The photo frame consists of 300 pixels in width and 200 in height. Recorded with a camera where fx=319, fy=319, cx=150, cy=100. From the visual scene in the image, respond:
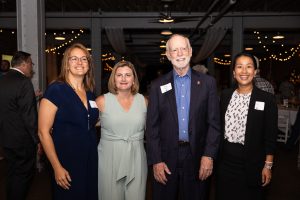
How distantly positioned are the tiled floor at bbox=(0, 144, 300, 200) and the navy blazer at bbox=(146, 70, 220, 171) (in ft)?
5.91

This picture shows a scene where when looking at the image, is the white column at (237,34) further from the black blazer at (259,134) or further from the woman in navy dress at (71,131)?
the woman in navy dress at (71,131)

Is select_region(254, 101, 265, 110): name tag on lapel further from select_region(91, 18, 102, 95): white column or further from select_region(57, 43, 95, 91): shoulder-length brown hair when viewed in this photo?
select_region(91, 18, 102, 95): white column

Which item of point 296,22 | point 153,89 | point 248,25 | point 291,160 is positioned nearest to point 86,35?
point 248,25

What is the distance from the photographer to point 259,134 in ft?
7.50

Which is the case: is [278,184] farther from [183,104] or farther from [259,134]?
[183,104]

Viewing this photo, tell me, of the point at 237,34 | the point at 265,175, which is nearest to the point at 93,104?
the point at 265,175

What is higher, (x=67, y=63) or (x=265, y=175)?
(x=67, y=63)

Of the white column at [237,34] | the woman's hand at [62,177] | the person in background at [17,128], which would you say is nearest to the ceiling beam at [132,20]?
the white column at [237,34]

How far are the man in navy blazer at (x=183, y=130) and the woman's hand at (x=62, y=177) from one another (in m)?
0.55

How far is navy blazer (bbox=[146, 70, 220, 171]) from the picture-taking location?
211 centimetres

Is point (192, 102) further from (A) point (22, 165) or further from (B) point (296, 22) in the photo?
(B) point (296, 22)

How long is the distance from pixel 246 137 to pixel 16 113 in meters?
2.31

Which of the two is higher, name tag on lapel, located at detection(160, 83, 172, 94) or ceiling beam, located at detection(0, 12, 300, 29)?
ceiling beam, located at detection(0, 12, 300, 29)

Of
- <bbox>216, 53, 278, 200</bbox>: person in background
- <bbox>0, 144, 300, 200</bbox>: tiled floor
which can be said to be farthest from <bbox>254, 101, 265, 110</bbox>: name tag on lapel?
<bbox>0, 144, 300, 200</bbox>: tiled floor
